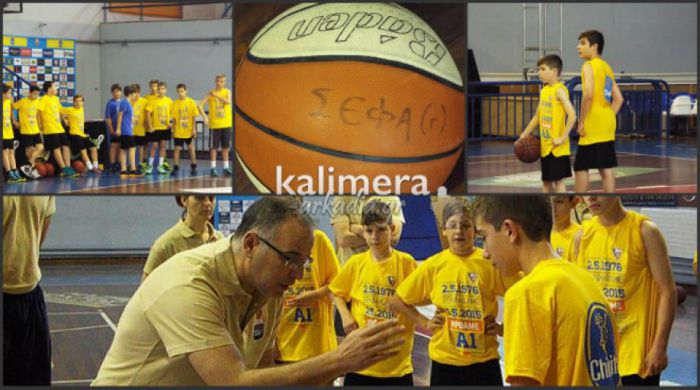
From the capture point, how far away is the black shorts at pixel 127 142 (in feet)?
31.4

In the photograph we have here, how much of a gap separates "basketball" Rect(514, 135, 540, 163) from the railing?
2518 millimetres

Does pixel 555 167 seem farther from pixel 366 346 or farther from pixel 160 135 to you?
pixel 160 135

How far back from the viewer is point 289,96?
5.21m

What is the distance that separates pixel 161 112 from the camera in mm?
10055

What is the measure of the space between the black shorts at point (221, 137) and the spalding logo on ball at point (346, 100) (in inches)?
157

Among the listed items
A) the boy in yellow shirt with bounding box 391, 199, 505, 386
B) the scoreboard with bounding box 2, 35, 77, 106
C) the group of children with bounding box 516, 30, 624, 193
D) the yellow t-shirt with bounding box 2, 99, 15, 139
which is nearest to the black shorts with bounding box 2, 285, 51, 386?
the boy in yellow shirt with bounding box 391, 199, 505, 386

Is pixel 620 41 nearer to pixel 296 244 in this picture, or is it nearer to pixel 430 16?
pixel 430 16

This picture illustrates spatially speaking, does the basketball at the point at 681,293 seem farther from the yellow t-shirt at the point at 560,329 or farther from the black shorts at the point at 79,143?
the black shorts at the point at 79,143

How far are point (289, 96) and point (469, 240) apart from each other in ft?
6.87

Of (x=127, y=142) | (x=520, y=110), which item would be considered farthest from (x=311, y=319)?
(x=520, y=110)

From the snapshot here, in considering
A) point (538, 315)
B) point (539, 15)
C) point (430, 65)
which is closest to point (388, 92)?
point (430, 65)

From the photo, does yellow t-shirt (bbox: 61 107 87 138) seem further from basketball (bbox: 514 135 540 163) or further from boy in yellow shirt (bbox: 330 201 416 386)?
boy in yellow shirt (bbox: 330 201 416 386)

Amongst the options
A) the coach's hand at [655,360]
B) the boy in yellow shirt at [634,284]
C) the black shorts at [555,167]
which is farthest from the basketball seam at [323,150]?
the coach's hand at [655,360]

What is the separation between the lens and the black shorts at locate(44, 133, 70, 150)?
30.5ft
